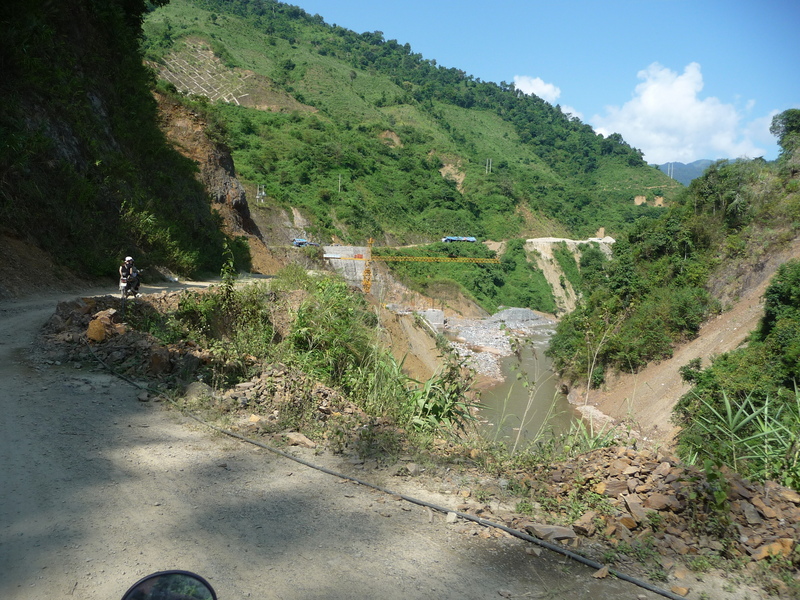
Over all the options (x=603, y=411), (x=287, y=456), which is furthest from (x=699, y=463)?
(x=603, y=411)

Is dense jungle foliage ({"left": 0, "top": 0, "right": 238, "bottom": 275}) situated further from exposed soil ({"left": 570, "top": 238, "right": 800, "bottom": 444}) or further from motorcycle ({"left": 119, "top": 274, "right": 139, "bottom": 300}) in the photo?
exposed soil ({"left": 570, "top": 238, "right": 800, "bottom": 444})

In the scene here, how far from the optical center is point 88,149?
1556 cm

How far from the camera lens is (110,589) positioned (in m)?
3.58

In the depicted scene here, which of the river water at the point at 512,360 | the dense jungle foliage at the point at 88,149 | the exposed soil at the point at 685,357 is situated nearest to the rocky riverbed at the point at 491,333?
the river water at the point at 512,360

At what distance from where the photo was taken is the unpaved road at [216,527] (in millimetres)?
3828

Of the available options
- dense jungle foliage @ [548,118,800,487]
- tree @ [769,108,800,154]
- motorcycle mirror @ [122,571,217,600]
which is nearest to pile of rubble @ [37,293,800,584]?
motorcycle mirror @ [122,571,217,600]

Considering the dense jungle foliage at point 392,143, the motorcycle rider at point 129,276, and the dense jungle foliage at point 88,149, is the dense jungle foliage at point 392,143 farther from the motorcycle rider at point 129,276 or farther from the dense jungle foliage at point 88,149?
the motorcycle rider at point 129,276

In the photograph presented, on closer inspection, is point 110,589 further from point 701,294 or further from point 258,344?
point 701,294

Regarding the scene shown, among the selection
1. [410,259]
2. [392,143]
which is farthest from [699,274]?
[392,143]

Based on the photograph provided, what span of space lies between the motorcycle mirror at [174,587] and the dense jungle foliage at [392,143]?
98.3 feet

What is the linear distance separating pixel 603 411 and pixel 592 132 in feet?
439

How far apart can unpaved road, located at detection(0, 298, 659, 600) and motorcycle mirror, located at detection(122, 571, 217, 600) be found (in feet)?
4.33

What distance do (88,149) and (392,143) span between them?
253ft

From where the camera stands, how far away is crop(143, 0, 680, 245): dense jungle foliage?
67062 mm
